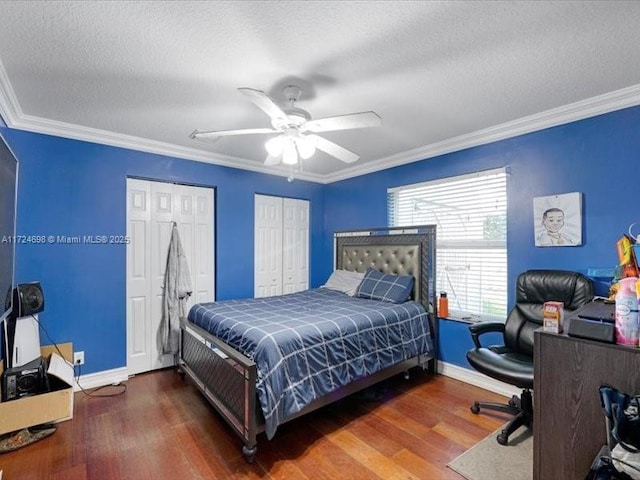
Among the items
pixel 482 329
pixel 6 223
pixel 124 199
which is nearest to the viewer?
pixel 6 223

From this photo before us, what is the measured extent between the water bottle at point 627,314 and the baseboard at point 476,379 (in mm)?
1803

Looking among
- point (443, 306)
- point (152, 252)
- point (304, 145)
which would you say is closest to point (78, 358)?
point (152, 252)

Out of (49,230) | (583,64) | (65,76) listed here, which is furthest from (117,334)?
(583,64)

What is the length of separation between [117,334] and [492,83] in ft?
12.8

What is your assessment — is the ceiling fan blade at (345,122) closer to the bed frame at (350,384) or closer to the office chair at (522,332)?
the bed frame at (350,384)

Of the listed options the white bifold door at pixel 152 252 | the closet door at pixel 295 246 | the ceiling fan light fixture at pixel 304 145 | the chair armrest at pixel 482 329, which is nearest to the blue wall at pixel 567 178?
the chair armrest at pixel 482 329

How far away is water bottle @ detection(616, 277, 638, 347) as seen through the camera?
112 centimetres

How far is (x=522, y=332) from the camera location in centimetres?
251

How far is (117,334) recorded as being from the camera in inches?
122

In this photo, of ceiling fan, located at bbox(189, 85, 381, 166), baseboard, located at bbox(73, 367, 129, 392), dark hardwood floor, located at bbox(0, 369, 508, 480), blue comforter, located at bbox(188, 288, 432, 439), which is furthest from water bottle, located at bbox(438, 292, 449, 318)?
baseboard, located at bbox(73, 367, 129, 392)

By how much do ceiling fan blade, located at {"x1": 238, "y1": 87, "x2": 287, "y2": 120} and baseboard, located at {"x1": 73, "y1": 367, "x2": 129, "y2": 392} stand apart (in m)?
2.90

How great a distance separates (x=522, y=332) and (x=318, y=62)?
252cm

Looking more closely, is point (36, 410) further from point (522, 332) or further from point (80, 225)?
point (522, 332)

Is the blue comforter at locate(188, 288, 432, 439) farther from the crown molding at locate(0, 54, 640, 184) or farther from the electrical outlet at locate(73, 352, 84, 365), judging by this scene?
the crown molding at locate(0, 54, 640, 184)
